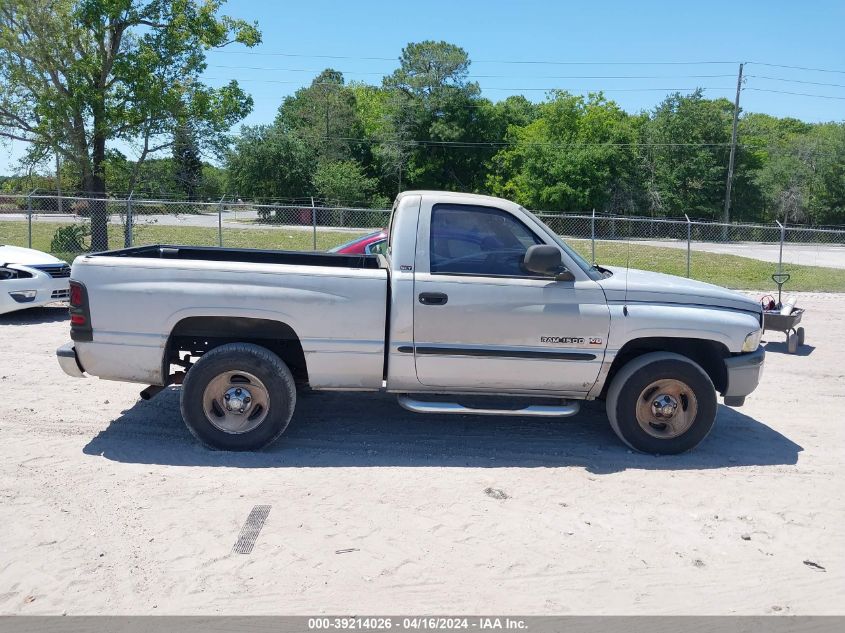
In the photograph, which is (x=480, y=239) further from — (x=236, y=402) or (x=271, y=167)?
(x=271, y=167)

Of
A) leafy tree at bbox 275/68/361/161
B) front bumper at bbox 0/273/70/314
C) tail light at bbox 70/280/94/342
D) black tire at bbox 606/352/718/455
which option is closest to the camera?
tail light at bbox 70/280/94/342

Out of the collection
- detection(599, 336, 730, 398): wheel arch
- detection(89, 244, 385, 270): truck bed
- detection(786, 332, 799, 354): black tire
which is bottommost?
detection(786, 332, 799, 354): black tire

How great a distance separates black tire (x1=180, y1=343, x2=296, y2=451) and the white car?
653 cm

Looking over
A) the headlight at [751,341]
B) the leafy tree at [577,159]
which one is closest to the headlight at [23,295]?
the headlight at [751,341]

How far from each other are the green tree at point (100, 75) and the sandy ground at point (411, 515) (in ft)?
52.1

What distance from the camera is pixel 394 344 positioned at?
5.49 meters

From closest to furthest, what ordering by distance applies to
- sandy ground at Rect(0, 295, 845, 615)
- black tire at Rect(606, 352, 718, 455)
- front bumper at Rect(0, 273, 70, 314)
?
sandy ground at Rect(0, 295, 845, 615) < black tire at Rect(606, 352, 718, 455) < front bumper at Rect(0, 273, 70, 314)

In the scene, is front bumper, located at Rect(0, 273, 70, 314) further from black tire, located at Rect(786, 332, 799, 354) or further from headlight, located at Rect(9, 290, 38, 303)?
black tire, located at Rect(786, 332, 799, 354)

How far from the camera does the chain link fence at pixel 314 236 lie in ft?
65.3

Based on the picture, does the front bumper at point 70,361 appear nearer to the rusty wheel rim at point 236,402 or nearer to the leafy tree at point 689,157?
the rusty wheel rim at point 236,402

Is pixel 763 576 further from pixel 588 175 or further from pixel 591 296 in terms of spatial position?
pixel 588 175

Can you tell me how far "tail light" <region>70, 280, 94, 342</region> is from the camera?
214 inches

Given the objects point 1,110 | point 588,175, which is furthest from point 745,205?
point 1,110

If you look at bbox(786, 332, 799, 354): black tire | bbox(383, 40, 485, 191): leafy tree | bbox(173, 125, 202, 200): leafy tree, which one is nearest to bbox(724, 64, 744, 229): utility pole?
bbox(383, 40, 485, 191): leafy tree
